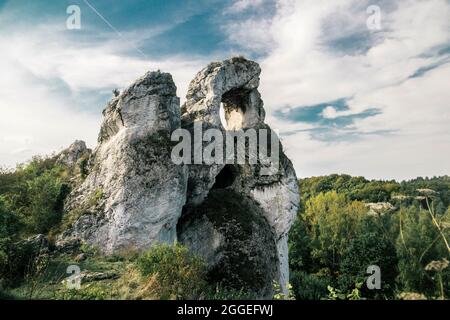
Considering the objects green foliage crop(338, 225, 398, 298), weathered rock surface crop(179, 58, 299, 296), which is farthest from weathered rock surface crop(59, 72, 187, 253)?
green foliage crop(338, 225, 398, 298)

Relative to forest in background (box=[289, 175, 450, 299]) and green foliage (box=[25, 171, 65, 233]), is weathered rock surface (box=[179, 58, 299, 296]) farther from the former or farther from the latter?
green foliage (box=[25, 171, 65, 233])

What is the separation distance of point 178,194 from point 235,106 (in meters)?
12.8

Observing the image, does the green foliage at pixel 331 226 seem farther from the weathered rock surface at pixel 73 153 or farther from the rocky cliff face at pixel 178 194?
the weathered rock surface at pixel 73 153

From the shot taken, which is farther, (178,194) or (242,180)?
(242,180)

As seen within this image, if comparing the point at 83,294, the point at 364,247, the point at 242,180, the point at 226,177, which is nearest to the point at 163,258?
the point at 83,294

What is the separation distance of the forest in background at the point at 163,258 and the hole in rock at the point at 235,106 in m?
11.3

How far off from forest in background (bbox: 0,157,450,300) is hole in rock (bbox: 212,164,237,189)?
7557 millimetres

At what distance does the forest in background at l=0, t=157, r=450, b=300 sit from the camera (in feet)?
29.3

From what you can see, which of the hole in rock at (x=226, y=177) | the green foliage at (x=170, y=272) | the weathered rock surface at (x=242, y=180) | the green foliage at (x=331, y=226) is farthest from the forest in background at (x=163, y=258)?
the hole in rock at (x=226, y=177)

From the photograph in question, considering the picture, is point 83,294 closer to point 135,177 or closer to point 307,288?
point 135,177

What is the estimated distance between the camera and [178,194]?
17047 millimetres

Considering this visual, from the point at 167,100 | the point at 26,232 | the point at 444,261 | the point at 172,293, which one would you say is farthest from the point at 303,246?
the point at 444,261
